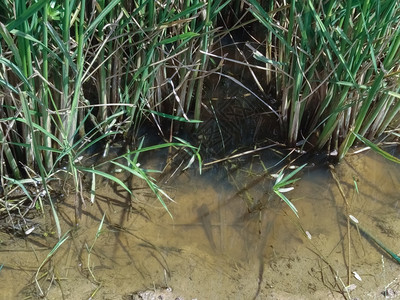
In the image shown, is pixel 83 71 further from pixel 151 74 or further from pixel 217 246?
pixel 217 246

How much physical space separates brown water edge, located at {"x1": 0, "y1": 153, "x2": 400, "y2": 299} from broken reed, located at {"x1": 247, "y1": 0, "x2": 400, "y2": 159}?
167 millimetres

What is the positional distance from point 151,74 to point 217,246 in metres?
0.55

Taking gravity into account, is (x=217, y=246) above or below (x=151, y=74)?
below

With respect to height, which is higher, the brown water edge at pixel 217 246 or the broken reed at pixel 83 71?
the broken reed at pixel 83 71

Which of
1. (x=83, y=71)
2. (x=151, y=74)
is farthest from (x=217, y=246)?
(x=83, y=71)

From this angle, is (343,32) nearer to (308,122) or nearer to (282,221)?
(308,122)

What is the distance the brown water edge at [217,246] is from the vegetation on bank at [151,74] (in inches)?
5.0

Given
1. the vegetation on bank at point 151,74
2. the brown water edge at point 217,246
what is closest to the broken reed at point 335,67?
the vegetation on bank at point 151,74

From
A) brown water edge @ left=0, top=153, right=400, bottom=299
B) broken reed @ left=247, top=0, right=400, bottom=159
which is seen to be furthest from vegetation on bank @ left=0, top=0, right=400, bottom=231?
brown water edge @ left=0, top=153, right=400, bottom=299

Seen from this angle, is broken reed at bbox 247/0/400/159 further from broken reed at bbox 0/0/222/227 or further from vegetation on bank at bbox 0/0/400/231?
broken reed at bbox 0/0/222/227

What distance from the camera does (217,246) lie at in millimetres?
1595

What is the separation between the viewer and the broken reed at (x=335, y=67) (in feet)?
4.75

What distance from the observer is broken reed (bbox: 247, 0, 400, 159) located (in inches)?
57.0

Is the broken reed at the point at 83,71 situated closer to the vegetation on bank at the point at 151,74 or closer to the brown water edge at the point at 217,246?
the vegetation on bank at the point at 151,74
